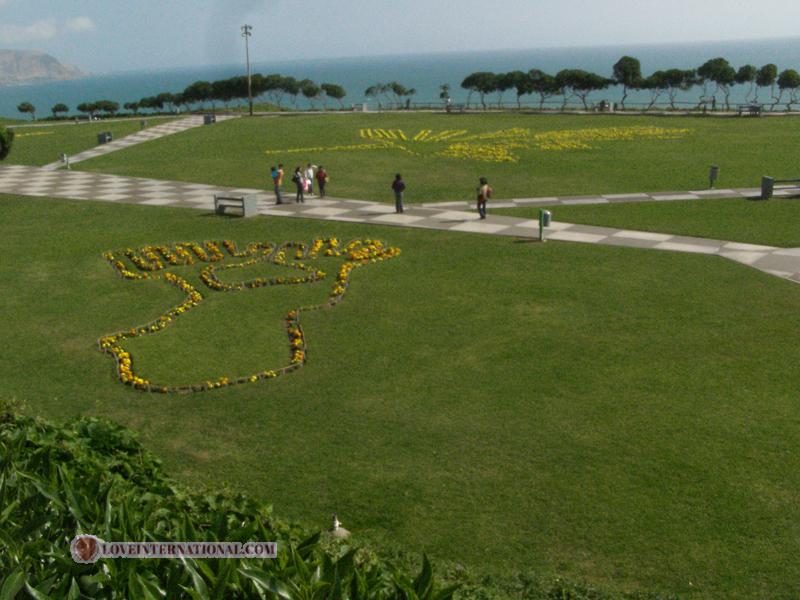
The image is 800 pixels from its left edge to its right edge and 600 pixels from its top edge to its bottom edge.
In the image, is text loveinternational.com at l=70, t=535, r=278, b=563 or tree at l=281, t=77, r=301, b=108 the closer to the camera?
text loveinternational.com at l=70, t=535, r=278, b=563

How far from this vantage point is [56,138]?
196ft

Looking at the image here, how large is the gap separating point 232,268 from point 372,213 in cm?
837

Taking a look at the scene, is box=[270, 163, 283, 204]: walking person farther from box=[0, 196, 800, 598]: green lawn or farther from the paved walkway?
box=[0, 196, 800, 598]: green lawn

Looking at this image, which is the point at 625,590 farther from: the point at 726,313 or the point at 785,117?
the point at 785,117

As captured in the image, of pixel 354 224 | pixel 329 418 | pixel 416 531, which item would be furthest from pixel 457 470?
pixel 354 224

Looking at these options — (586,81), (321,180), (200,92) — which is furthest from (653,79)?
(321,180)

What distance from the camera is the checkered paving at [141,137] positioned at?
158 feet

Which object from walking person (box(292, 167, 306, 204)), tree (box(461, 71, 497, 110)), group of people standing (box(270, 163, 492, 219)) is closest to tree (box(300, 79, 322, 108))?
tree (box(461, 71, 497, 110))

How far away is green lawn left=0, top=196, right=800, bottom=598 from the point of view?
10086 millimetres

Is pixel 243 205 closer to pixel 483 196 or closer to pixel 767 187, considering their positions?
pixel 483 196

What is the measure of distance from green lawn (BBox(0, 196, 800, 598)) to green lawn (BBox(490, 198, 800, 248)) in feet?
12.1

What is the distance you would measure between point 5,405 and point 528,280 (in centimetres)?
1376

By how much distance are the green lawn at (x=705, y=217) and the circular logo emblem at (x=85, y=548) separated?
23.0 meters

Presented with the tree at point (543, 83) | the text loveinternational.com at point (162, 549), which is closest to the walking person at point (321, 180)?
the text loveinternational.com at point (162, 549)
